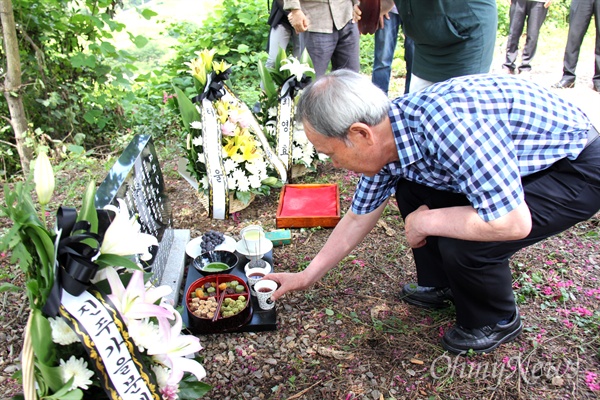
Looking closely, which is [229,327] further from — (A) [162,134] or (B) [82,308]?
(A) [162,134]

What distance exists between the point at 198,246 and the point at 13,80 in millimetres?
2551

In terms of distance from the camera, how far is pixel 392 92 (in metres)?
6.08

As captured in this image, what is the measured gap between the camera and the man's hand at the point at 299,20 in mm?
3861

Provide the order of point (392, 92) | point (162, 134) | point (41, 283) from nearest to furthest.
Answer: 1. point (41, 283)
2. point (162, 134)
3. point (392, 92)

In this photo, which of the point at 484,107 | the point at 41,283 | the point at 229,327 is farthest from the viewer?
the point at 229,327

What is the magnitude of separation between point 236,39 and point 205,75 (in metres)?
4.62

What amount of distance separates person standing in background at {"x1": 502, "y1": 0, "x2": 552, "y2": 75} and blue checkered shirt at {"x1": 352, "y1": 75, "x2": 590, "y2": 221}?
5.50m

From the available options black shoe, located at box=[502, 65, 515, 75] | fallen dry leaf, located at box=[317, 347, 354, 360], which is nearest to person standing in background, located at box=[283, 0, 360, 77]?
fallen dry leaf, located at box=[317, 347, 354, 360]

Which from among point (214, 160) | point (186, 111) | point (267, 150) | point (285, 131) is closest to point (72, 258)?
point (214, 160)

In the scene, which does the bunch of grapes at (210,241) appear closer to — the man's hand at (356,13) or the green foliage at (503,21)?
A: the man's hand at (356,13)

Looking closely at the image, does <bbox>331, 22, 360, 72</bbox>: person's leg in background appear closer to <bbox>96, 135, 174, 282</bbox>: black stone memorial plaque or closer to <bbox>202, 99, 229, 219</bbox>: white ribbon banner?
<bbox>202, 99, 229, 219</bbox>: white ribbon banner

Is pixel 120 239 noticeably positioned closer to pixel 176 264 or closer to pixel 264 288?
pixel 264 288

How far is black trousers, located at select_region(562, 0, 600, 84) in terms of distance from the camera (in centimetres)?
602

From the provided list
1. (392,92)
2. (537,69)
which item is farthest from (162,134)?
(537,69)
